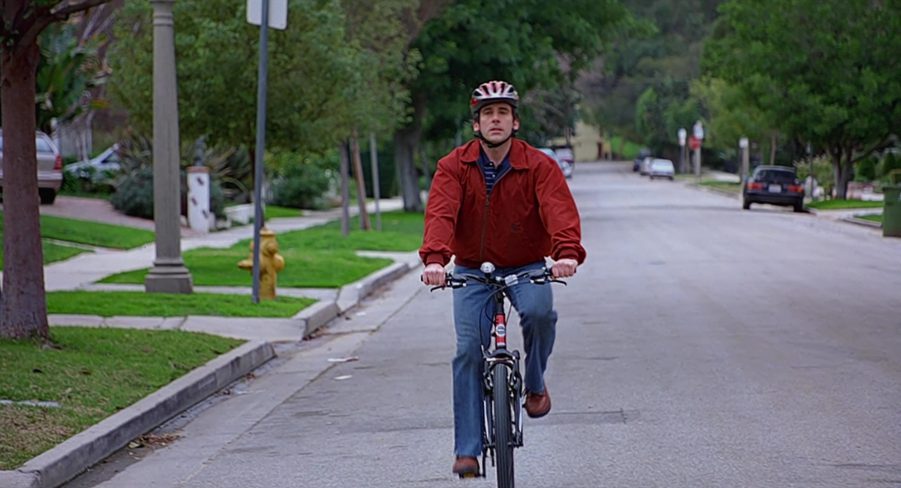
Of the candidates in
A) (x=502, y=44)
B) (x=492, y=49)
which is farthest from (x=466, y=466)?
(x=492, y=49)

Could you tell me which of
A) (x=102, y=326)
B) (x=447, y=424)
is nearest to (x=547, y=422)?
(x=447, y=424)

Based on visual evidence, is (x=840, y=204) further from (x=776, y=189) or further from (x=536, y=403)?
(x=536, y=403)

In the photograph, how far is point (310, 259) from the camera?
72.2 feet

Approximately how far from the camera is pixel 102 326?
13508mm

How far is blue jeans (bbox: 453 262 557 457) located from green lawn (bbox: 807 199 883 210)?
39059mm

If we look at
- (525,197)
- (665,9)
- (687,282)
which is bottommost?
(687,282)

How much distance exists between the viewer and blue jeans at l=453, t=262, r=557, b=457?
676cm

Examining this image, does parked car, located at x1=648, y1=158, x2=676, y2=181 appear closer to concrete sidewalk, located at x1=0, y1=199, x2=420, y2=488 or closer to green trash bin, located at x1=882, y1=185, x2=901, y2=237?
green trash bin, located at x1=882, y1=185, x2=901, y2=237

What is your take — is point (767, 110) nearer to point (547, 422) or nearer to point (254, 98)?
point (254, 98)

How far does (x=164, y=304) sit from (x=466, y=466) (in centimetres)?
934

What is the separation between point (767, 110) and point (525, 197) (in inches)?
1657

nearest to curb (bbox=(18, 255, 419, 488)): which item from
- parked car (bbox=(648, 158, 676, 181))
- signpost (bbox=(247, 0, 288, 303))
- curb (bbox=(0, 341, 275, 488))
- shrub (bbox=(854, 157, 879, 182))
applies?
curb (bbox=(0, 341, 275, 488))

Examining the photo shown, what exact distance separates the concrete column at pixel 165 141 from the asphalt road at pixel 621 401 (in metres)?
2.32

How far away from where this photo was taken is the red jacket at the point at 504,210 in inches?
263
